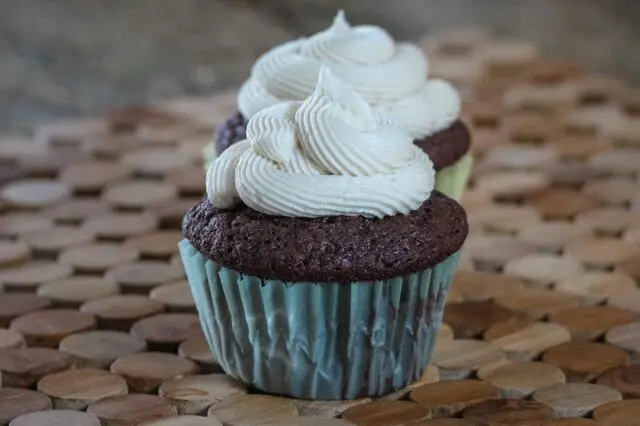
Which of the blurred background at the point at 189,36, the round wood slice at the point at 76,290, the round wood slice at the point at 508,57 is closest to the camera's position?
the round wood slice at the point at 76,290

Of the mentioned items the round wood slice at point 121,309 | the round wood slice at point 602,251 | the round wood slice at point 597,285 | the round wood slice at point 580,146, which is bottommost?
the round wood slice at point 121,309

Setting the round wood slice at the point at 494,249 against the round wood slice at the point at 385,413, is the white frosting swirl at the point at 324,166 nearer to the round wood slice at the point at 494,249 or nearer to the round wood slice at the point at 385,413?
the round wood slice at the point at 385,413

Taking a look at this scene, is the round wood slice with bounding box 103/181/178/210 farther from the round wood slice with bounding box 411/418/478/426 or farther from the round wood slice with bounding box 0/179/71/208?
the round wood slice with bounding box 411/418/478/426

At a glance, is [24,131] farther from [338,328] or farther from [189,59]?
[338,328]

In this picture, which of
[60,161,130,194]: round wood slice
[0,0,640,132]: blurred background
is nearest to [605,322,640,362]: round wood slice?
[60,161,130,194]: round wood slice

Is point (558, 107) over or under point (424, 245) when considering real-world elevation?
over

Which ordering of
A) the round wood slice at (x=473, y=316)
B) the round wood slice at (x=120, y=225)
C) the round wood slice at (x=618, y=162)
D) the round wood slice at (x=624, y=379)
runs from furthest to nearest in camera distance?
the round wood slice at (x=618, y=162)
the round wood slice at (x=120, y=225)
the round wood slice at (x=473, y=316)
the round wood slice at (x=624, y=379)

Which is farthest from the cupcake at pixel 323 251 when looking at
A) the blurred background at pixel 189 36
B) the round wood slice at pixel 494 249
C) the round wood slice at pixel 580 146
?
the blurred background at pixel 189 36

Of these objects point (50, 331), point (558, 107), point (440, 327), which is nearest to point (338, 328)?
point (440, 327)
